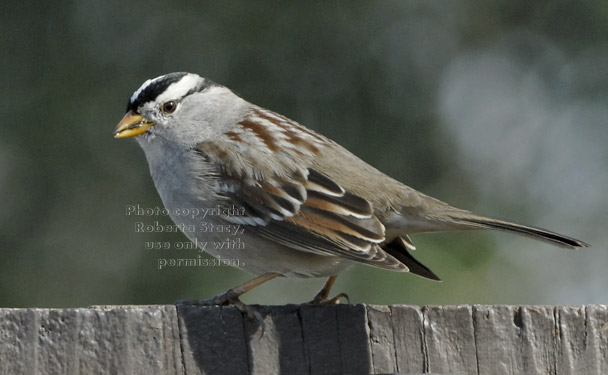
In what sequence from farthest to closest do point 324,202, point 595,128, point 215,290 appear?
1. point 595,128
2. point 215,290
3. point 324,202

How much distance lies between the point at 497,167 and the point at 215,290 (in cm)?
226

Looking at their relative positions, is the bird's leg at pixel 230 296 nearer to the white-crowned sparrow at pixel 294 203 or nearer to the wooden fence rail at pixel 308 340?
the white-crowned sparrow at pixel 294 203

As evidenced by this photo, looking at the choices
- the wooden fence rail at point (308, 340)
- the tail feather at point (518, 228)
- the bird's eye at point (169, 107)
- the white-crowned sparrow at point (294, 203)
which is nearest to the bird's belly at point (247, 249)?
the white-crowned sparrow at point (294, 203)

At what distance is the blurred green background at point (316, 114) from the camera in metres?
6.67

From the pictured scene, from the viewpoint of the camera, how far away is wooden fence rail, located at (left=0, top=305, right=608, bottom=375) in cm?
298

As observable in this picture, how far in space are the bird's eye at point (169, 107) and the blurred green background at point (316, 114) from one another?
1621 mm

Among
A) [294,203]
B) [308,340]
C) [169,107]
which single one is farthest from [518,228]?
[169,107]

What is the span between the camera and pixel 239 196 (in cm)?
451

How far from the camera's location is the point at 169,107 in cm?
502

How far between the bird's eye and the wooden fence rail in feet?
6.68

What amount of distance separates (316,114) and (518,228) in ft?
10.0

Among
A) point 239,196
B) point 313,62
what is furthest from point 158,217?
point 239,196

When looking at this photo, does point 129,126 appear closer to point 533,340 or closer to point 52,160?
point 52,160

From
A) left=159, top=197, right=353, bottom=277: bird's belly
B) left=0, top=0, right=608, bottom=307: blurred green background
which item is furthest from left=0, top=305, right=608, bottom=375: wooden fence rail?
left=0, top=0, right=608, bottom=307: blurred green background
